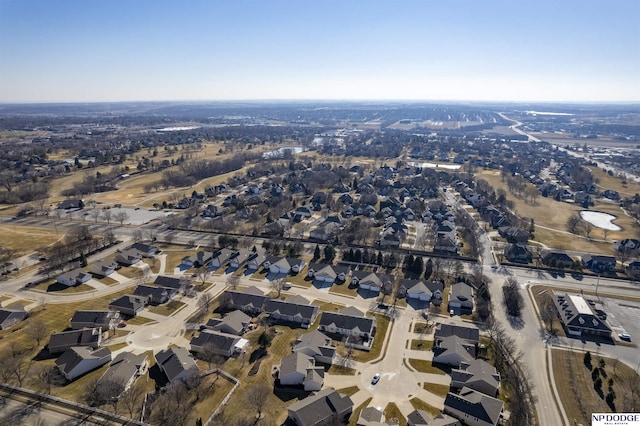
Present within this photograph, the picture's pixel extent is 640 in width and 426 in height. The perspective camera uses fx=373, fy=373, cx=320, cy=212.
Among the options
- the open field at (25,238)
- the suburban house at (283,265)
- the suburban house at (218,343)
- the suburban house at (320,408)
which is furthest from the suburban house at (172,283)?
the open field at (25,238)

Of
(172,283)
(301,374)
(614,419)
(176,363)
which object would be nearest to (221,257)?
(172,283)

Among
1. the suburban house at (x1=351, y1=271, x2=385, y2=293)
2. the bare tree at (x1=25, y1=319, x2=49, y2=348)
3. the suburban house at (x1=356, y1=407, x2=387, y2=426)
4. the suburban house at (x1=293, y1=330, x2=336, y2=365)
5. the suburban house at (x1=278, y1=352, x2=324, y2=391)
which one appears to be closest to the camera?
the suburban house at (x1=356, y1=407, x2=387, y2=426)

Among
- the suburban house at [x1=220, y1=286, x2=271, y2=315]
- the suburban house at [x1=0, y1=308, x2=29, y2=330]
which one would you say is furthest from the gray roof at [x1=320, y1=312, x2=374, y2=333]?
the suburban house at [x1=0, y1=308, x2=29, y2=330]

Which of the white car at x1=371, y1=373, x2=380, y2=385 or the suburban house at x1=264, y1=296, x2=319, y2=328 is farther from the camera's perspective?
the suburban house at x1=264, y1=296, x2=319, y2=328

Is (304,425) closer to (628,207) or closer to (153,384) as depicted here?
(153,384)

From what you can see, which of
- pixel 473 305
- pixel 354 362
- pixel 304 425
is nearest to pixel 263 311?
pixel 354 362

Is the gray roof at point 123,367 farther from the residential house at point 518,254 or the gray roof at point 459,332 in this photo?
the residential house at point 518,254

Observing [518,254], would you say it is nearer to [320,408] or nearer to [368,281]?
[368,281]

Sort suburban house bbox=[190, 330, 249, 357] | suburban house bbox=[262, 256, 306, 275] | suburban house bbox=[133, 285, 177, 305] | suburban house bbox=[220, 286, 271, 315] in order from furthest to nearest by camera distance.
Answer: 1. suburban house bbox=[262, 256, 306, 275]
2. suburban house bbox=[133, 285, 177, 305]
3. suburban house bbox=[220, 286, 271, 315]
4. suburban house bbox=[190, 330, 249, 357]

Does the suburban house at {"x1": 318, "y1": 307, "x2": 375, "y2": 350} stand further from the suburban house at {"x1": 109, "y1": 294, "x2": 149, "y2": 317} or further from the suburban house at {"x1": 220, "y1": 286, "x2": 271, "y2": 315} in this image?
the suburban house at {"x1": 109, "y1": 294, "x2": 149, "y2": 317}
